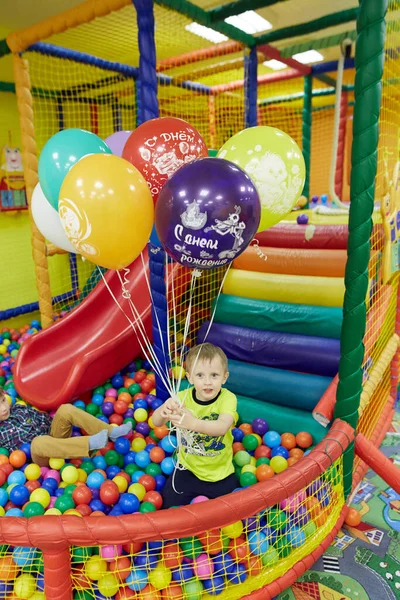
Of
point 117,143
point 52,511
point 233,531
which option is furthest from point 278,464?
point 117,143

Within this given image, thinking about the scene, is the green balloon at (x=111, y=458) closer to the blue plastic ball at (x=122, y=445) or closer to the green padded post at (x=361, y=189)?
the blue plastic ball at (x=122, y=445)

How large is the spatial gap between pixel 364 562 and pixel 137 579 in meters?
0.99

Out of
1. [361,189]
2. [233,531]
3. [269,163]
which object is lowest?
[233,531]

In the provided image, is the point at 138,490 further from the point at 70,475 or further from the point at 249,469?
the point at 249,469

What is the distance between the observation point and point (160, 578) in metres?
A: 1.79

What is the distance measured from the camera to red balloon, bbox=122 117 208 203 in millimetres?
1841

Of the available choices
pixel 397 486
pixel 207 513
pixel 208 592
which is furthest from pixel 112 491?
pixel 397 486

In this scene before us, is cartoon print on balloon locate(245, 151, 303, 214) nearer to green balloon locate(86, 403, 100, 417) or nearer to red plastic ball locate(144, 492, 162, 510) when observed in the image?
red plastic ball locate(144, 492, 162, 510)

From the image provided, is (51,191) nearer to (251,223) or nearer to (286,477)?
(251,223)

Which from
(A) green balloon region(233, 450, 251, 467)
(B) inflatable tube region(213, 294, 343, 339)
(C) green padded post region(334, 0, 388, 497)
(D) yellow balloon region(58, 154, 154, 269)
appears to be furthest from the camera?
(B) inflatable tube region(213, 294, 343, 339)

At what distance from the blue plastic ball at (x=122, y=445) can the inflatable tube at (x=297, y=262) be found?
1.44m

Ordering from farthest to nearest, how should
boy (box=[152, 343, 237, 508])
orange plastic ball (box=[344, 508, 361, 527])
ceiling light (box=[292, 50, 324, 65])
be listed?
ceiling light (box=[292, 50, 324, 65]) < orange plastic ball (box=[344, 508, 361, 527]) < boy (box=[152, 343, 237, 508])

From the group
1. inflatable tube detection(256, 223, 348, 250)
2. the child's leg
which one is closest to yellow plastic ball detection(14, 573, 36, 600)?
the child's leg

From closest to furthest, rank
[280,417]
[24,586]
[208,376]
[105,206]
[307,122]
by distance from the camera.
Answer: [105,206]
[24,586]
[208,376]
[280,417]
[307,122]
